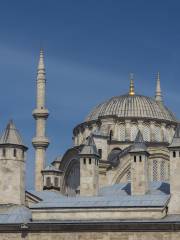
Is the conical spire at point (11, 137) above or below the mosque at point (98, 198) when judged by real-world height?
above

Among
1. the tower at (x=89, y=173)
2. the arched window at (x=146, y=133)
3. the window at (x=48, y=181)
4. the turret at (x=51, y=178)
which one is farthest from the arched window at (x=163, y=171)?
the tower at (x=89, y=173)

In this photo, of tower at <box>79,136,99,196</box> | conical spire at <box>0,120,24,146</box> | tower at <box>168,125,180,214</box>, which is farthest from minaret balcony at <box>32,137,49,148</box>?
tower at <box>168,125,180,214</box>

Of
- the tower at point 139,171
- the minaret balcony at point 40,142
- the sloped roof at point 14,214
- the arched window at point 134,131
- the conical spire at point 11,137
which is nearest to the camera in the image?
the sloped roof at point 14,214

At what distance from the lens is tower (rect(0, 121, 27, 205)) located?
43312mm

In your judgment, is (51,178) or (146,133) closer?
(51,178)

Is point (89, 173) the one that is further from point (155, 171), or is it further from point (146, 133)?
point (146, 133)

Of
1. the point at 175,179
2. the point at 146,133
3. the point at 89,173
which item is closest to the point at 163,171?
the point at 146,133

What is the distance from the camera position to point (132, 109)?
63.8 metres

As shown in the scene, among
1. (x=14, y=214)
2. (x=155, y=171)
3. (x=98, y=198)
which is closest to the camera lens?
(x=98, y=198)

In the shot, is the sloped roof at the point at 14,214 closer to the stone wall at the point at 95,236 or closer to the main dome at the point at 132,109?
the stone wall at the point at 95,236

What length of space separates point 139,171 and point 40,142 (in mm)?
17748

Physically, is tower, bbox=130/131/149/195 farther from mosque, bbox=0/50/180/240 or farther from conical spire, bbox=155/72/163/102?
conical spire, bbox=155/72/163/102

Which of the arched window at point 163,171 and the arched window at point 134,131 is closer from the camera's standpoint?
the arched window at point 163,171

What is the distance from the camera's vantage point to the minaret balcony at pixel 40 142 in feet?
199
